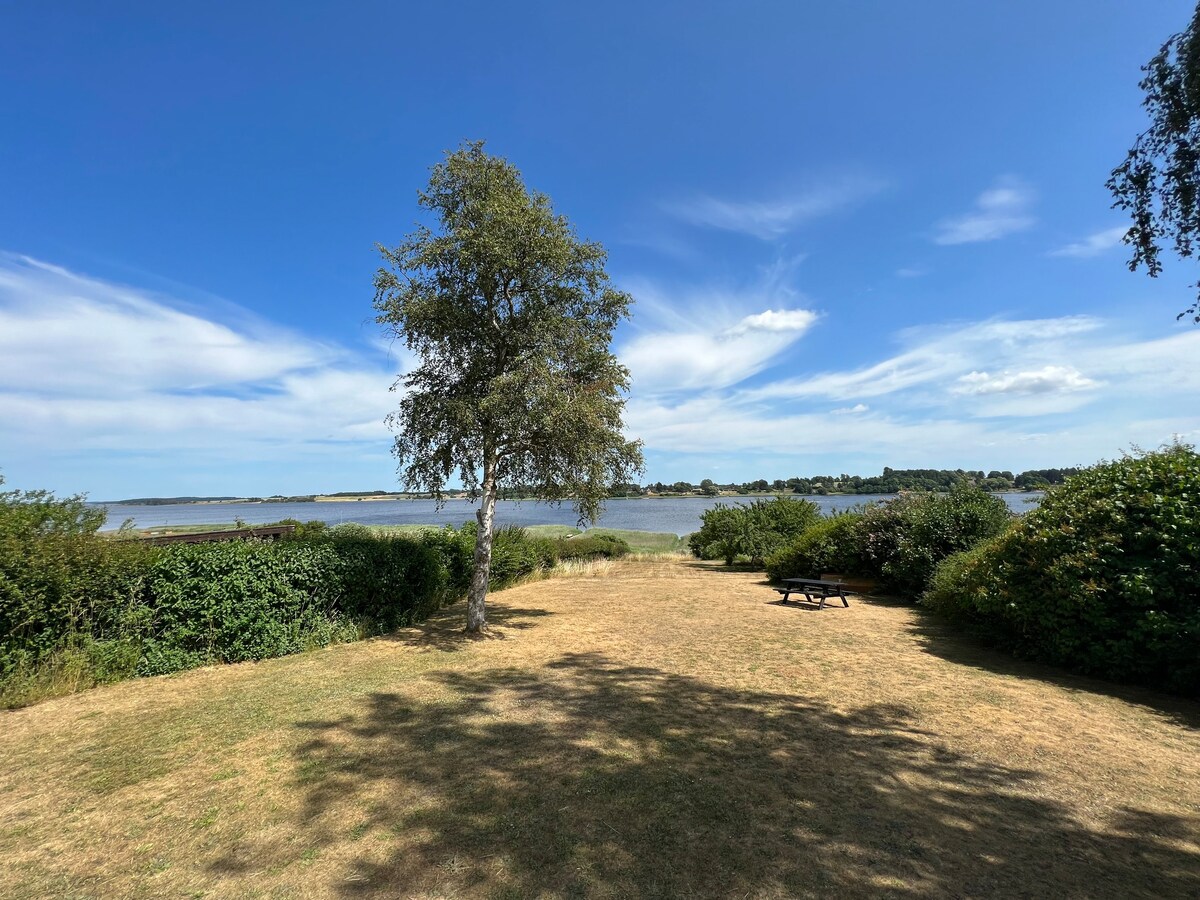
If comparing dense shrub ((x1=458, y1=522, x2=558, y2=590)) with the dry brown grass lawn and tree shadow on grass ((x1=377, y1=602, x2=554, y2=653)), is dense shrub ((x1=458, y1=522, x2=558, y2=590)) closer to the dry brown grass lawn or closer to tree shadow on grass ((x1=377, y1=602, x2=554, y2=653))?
tree shadow on grass ((x1=377, y1=602, x2=554, y2=653))

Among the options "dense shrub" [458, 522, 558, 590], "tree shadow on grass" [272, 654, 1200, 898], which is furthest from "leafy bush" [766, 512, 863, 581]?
"tree shadow on grass" [272, 654, 1200, 898]

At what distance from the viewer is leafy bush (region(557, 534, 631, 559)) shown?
25312 mm

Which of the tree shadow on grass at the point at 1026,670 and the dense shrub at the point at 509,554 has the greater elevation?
the dense shrub at the point at 509,554

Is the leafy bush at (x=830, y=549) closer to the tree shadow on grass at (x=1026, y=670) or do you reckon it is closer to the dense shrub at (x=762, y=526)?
the dense shrub at (x=762, y=526)

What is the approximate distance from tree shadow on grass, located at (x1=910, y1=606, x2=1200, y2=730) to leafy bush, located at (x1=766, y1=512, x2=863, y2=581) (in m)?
4.89

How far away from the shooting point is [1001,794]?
13.7 feet

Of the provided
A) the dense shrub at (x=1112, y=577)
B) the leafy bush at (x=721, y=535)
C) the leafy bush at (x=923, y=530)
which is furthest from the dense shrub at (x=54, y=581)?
the leafy bush at (x=721, y=535)

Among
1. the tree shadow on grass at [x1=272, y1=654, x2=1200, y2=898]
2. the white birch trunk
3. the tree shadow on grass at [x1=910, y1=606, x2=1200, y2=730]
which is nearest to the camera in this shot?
the tree shadow on grass at [x1=272, y1=654, x2=1200, y2=898]

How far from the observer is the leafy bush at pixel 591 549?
997 inches

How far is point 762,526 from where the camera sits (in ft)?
71.5

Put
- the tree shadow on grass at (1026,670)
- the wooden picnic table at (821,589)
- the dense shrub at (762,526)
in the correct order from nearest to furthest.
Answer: the tree shadow on grass at (1026,670) → the wooden picnic table at (821,589) → the dense shrub at (762,526)

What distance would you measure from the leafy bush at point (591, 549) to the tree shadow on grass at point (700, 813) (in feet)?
62.2

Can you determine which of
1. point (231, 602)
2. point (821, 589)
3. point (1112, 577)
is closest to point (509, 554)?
point (821, 589)

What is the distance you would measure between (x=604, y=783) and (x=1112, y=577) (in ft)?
22.0
